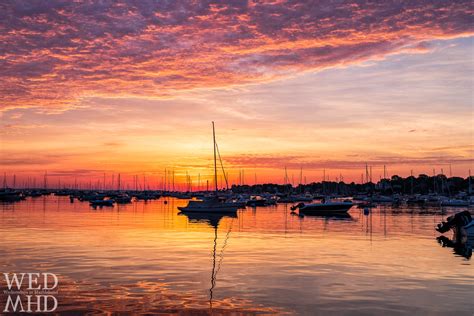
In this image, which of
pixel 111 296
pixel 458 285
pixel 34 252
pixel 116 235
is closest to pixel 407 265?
pixel 458 285

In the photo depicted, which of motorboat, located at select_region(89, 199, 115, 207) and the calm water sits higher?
motorboat, located at select_region(89, 199, 115, 207)

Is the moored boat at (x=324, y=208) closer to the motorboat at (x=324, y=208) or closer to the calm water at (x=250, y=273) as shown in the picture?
the motorboat at (x=324, y=208)

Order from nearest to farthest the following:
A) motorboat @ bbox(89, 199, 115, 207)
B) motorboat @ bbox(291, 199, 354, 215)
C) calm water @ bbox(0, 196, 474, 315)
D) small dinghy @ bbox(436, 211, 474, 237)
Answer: calm water @ bbox(0, 196, 474, 315) < small dinghy @ bbox(436, 211, 474, 237) < motorboat @ bbox(291, 199, 354, 215) < motorboat @ bbox(89, 199, 115, 207)

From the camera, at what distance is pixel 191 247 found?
3847cm

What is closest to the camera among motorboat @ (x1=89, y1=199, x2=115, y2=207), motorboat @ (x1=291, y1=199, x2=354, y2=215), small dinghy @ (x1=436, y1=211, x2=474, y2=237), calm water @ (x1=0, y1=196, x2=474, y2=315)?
calm water @ (x1=0, y1=196, x2=474, y2=315)

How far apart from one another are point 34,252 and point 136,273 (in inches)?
482

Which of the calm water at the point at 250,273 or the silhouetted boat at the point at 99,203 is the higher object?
the silhouetted boat at the point at 99,203

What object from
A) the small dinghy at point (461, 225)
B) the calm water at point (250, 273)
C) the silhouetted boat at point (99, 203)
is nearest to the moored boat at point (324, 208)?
the small dinghy at point (461, 225)

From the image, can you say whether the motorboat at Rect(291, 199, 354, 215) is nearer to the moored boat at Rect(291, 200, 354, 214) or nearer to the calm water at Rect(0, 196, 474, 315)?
the moored boat at Rect(291, 200, 354, 214)

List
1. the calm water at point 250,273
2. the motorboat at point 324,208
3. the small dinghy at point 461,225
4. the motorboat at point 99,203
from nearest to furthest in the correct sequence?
the calm water at point 250,273, the small dinghy at point 461,225, the motorboat at point 324,208, the motorboat at point 99,203

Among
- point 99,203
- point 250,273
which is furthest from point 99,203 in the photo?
point 250,273

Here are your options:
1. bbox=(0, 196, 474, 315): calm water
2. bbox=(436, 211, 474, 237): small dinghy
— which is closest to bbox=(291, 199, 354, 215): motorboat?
bbox=(436, 211, 474, 237): small dinghy

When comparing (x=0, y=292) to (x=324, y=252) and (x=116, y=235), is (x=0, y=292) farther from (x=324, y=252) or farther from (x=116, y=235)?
(x=116, y=235)

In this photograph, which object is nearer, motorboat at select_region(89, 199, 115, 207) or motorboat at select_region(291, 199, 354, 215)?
motorboat at select_region(291, 199, 354, 215)
